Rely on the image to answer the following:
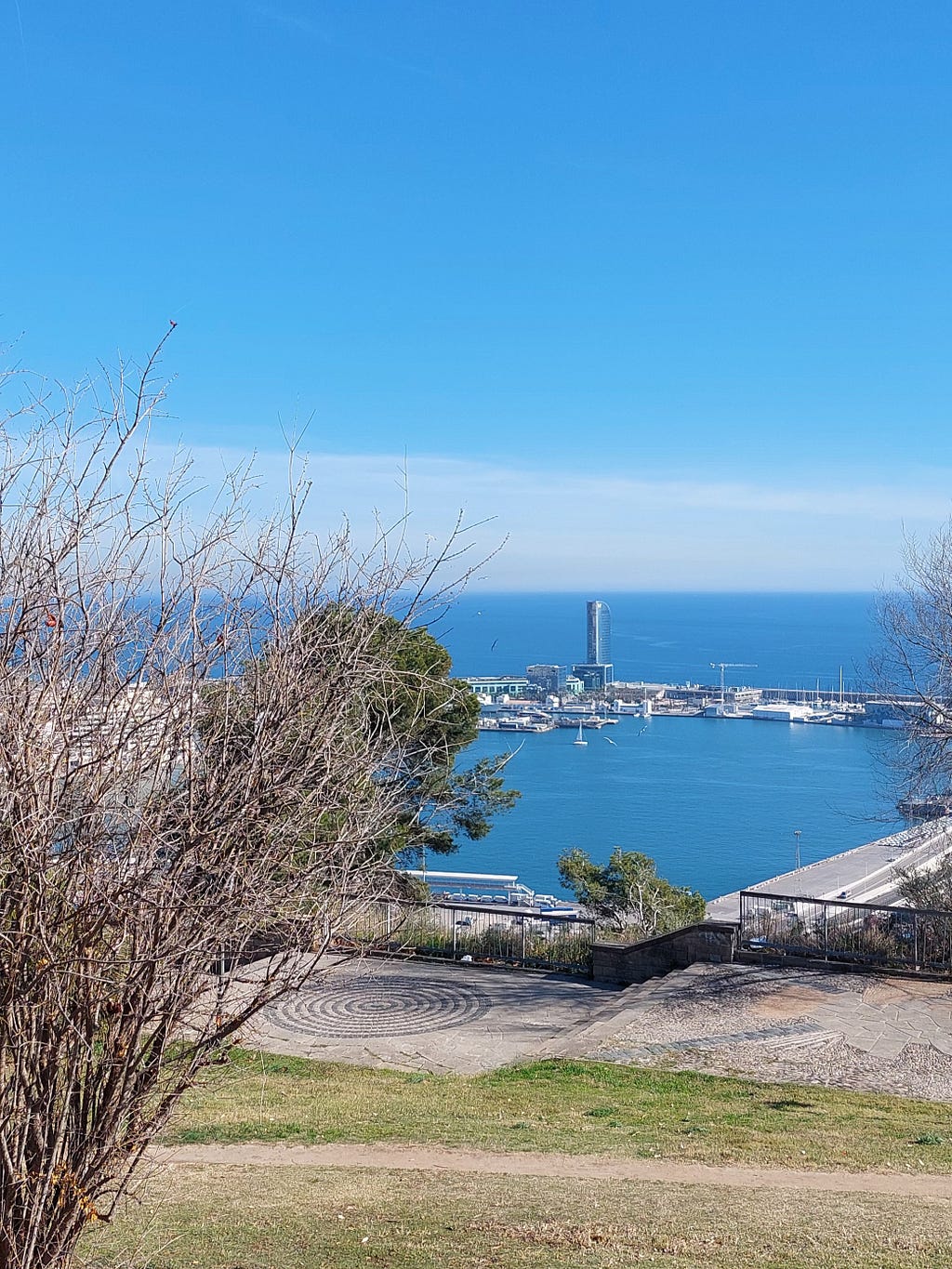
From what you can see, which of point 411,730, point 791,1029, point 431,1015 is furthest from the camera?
point 431,1015

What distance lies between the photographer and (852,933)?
1426 cm

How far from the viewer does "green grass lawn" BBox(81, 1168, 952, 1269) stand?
5.22 metres

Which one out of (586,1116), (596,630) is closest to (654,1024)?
(586,1116)

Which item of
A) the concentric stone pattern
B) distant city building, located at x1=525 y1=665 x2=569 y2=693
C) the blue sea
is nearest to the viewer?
the concentric stone pattern

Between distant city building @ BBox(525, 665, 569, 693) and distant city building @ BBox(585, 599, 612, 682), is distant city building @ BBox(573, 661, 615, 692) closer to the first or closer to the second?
distant city building @ BBox(585, 599, 612, 682)

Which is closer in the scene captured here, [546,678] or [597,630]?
[546,678]

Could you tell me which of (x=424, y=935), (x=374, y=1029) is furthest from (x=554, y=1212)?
(x=424, y=935)

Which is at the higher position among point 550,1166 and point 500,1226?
point 500,1226

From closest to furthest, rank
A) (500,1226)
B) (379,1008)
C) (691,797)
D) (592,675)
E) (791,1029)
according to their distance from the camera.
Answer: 1. (500,1226)
2. (791,1029)
3. (379,1008)
4. (691,797)
5. (592,675)

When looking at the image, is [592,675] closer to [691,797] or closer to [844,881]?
[691,797]

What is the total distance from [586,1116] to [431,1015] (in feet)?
14.5

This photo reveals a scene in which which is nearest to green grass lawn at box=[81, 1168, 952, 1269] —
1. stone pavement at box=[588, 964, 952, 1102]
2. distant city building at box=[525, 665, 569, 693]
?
stone pavement at box=[588, 964, 952, 1102]

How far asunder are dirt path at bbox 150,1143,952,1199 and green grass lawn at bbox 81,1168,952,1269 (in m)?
0.27

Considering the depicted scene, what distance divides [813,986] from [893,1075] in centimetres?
327
